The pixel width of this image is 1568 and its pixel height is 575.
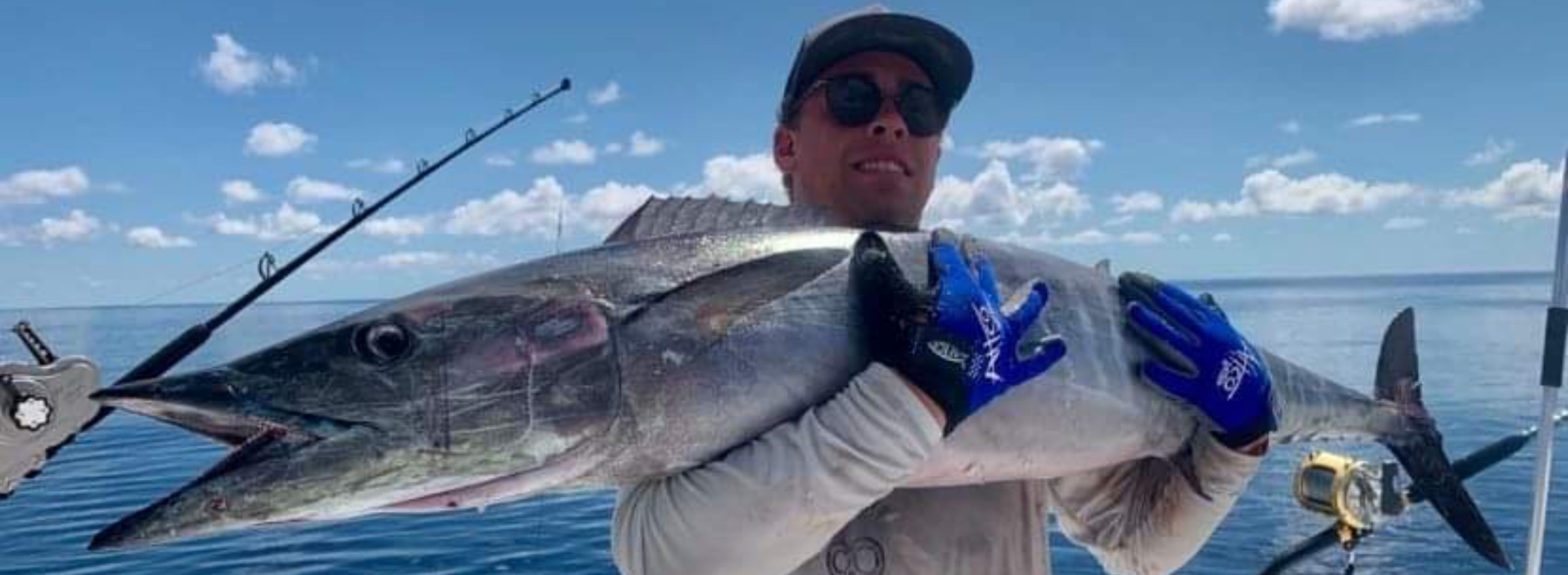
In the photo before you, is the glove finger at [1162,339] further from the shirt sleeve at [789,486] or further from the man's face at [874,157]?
the shirt sleeve at [789,486]

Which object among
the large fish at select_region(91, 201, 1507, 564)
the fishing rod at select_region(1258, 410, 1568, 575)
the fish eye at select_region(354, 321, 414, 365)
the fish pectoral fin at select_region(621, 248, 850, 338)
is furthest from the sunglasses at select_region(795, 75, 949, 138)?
the fishing rod at select_region(1258, 410, 1568, 575)

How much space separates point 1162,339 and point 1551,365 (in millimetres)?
2464

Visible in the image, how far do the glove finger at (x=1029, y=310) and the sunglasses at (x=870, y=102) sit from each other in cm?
84

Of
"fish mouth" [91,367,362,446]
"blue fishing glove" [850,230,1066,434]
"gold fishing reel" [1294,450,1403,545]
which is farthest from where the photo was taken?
"gold fishing reel" [1294,450,1403,545]

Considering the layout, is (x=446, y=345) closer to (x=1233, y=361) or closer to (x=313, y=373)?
(x=313, y=373)

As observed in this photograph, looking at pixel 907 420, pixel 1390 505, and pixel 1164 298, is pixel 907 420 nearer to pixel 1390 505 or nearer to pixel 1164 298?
pixel 1164 298

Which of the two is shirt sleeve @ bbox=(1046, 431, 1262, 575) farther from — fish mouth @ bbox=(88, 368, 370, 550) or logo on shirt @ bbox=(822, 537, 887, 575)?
fish mouth @ bbox=(88, 368, 370, 550)

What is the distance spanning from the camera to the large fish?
6.99 feet

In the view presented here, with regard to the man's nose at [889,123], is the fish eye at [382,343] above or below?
below

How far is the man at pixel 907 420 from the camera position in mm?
2432

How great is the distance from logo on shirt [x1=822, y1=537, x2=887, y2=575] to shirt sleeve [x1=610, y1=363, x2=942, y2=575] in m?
0.37

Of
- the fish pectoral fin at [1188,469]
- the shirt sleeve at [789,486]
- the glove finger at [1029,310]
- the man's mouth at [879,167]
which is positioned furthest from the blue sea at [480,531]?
the glove finger at [1029,310]

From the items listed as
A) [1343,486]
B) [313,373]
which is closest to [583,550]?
[1343,486]

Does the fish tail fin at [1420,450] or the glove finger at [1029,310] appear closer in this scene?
the glove finger at [1029,310]
